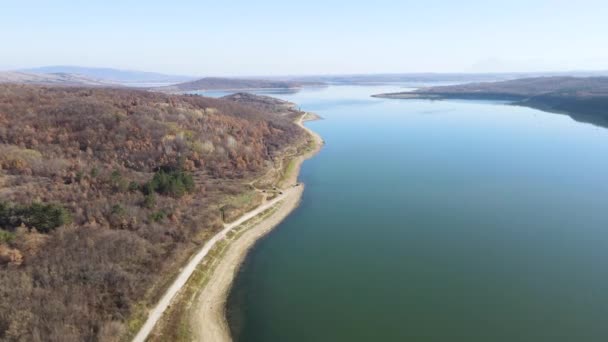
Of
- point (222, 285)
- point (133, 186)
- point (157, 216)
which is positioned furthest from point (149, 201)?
point (222, 285)

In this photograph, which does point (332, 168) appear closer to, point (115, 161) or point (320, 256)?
point (320, 256)

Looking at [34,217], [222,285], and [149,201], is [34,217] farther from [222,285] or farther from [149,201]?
[222,285]

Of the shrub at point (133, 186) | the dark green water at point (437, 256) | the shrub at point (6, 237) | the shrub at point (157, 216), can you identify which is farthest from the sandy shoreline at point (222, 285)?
the shrub at point (6, 237)

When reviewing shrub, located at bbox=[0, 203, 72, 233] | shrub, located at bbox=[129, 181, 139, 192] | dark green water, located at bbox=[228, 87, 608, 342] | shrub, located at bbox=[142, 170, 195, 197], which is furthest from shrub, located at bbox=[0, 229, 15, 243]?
dark green water, located at bbox=[228, 87, 608, 342]

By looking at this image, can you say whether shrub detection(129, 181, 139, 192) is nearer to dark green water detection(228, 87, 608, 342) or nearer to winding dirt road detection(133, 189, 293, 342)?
winding dirt road detection(133, 189, 293, 342)

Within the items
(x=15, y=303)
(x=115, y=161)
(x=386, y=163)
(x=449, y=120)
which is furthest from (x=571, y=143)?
(x=15, y=303)

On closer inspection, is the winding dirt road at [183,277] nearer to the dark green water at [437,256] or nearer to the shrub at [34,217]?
the dark green water at [437,256]
